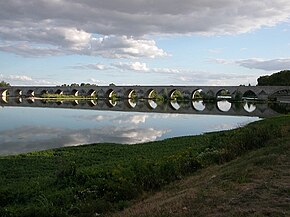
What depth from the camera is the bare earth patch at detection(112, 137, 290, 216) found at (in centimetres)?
576

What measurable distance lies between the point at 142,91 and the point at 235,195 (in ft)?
293

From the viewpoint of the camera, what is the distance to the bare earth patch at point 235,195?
227 inches

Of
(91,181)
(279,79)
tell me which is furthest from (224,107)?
(91,181)

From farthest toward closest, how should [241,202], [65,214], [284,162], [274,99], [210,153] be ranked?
[274,99] → [210,153] → [284,162] → [65,214] → [241,202]

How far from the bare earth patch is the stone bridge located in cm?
6932

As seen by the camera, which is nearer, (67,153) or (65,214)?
(65,214)

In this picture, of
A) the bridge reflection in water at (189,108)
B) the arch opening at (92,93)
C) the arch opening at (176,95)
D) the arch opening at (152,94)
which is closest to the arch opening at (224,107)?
the bridge reflection in water at (189,108)

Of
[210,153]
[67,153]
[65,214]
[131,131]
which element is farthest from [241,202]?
[131,131]

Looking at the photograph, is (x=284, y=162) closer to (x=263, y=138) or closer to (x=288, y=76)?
(x=263, y=138)

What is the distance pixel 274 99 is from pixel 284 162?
2703 inches

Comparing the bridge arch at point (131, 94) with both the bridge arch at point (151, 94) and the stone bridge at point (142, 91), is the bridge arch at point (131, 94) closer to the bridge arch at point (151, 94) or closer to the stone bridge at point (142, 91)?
the stone bridge at point (142, 91)

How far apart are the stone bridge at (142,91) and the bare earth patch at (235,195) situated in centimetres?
6932

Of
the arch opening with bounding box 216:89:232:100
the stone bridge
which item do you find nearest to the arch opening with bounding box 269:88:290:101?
the stone bridge

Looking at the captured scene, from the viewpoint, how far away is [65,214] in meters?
7.29
